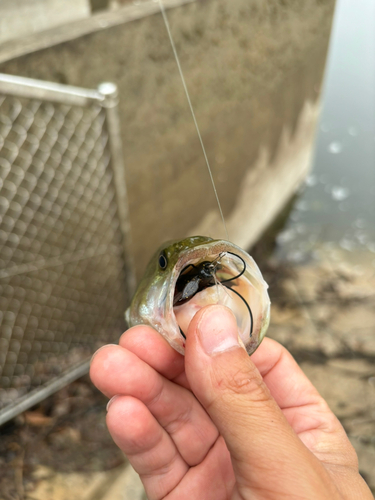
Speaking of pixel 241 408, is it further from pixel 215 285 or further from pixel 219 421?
pixel 215 285

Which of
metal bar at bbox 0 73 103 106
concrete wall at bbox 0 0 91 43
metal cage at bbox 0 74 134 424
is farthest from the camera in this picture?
concrete wall at bbox 0 0 91 43

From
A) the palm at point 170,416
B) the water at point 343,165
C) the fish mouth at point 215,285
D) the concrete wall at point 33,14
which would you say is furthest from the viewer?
the water at point 343,165

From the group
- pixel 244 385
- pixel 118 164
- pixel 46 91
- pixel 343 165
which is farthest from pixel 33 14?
pixel 343 165

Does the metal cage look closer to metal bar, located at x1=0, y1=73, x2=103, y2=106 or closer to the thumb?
metal bar, located at x1=0, y1=73, x2=103, y2=106

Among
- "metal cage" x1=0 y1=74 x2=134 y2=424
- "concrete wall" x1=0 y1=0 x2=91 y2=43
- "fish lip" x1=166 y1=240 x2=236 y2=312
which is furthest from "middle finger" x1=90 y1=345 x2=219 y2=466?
"concrete wall" x1=0 y1=0 x2=91 y2=43

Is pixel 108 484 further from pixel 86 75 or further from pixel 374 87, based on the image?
pixel 374 87

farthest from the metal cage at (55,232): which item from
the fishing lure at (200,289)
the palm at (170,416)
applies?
the palm at (170,416)

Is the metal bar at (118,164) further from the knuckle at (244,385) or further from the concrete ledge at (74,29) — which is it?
the knuckle at (244,385)
